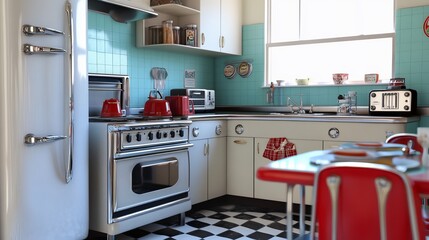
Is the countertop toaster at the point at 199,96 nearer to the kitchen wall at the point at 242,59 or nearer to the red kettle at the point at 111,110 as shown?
the kitchen wall at the point at 242,59

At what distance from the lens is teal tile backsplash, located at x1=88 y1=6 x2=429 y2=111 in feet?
12.2

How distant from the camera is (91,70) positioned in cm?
356

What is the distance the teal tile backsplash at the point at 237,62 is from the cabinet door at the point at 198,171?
0.71 m

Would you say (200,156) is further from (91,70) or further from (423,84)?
(423,84)

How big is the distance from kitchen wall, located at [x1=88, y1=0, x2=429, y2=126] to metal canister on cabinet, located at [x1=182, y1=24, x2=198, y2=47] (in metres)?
0.28

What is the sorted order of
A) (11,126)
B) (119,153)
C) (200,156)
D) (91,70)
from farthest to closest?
1. (200,156)
2. (91,70)
3. (119,153)
4. (11,126)

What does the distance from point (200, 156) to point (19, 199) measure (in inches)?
66.8

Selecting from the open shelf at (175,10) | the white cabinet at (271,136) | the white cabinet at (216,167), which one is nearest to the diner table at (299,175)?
the white cabinet at (271,136)

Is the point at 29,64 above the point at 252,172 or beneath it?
above

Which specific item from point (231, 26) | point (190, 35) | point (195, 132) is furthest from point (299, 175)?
point (231, 26)

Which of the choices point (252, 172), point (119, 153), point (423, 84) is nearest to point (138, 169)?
point (119, 153)

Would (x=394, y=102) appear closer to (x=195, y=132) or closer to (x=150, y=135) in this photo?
(x=195, y=132)

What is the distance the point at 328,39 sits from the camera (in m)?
4.44

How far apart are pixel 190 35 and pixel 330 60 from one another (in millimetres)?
1431
